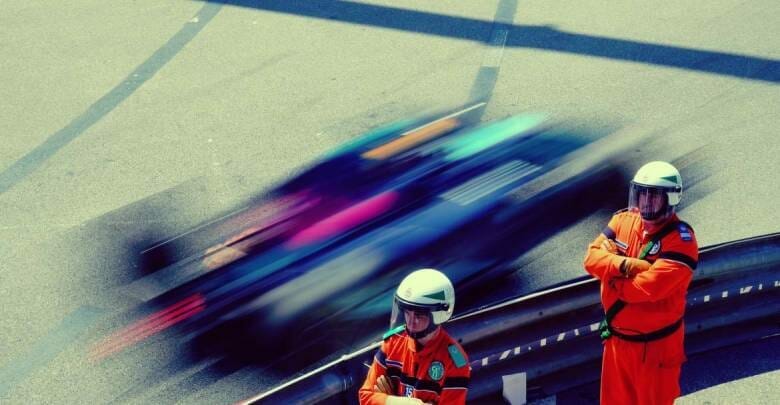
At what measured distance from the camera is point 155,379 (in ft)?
26.2

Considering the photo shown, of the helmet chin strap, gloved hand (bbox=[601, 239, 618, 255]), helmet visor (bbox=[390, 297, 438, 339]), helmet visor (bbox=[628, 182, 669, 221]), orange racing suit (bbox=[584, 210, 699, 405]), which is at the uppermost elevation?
helmet visor (bbox=[628, 182, 669, 221])

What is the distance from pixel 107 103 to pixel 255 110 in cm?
184

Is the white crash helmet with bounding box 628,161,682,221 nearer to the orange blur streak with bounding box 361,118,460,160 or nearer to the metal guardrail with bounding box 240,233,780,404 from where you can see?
the metal guardrail with bounding box 240,233,780,404

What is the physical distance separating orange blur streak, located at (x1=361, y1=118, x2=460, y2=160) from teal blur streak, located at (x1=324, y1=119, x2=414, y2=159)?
19 cm

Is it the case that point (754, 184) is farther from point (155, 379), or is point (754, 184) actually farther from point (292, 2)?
point (292, 2)

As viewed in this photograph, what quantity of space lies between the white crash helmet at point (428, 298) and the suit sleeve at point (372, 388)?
10.4 inches

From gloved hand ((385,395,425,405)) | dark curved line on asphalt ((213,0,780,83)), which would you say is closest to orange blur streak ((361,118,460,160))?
dark curved line on asphalt ((213,0,780,83))

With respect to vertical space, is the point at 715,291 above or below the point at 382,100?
below

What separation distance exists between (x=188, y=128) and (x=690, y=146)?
18.3 ft

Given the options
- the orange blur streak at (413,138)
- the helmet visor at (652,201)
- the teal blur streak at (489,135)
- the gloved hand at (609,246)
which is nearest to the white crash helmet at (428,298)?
the gloved hand at (609,246)

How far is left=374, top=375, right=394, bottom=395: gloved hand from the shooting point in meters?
5.72

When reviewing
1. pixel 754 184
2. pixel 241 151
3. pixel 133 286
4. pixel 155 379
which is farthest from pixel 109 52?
pixel 754 184

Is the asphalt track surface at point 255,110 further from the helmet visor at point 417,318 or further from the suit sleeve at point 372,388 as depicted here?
the helmet visor at point 417,318

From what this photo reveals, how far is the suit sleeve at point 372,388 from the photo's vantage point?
5.64 metres
